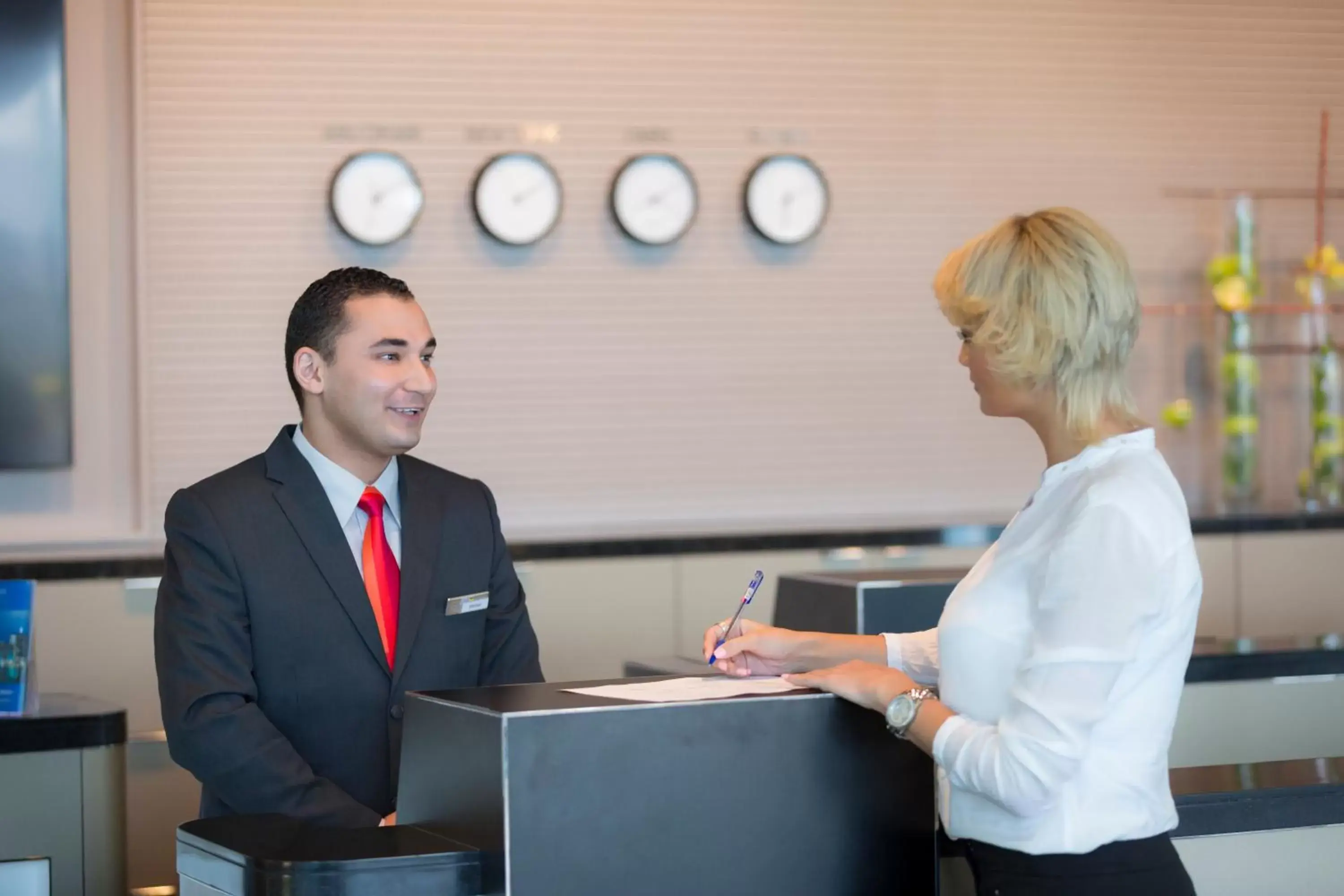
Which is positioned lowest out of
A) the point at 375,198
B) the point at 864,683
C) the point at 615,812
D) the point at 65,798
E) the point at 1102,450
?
the point at 65,798

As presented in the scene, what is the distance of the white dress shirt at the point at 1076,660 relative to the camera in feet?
4.74

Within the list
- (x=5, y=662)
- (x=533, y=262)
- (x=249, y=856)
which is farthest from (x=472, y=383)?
(x=249, y=856)

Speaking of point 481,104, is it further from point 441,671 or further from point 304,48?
point 441,671

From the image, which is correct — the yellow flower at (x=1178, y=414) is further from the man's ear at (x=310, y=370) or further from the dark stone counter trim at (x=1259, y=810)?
the man's ear at (x=310, y=370)

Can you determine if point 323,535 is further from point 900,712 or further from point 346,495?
point 900,712

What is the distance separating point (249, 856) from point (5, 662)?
1452 mm

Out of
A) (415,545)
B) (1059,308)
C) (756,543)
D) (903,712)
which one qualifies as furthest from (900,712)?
(756,543)

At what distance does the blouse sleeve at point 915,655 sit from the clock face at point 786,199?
2.95 m

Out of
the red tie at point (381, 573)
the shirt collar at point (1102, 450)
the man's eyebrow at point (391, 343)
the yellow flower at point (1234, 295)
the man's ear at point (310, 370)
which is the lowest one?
the red tie at point (381, 573)

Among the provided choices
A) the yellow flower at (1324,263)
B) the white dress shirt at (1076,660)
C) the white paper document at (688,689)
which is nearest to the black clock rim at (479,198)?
the yellow flower at (1324,263)

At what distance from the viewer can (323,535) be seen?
2135mm

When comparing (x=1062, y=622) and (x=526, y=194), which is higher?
(x=526, y=194)

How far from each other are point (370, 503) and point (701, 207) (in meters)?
2.67

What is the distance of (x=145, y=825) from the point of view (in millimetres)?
3715
